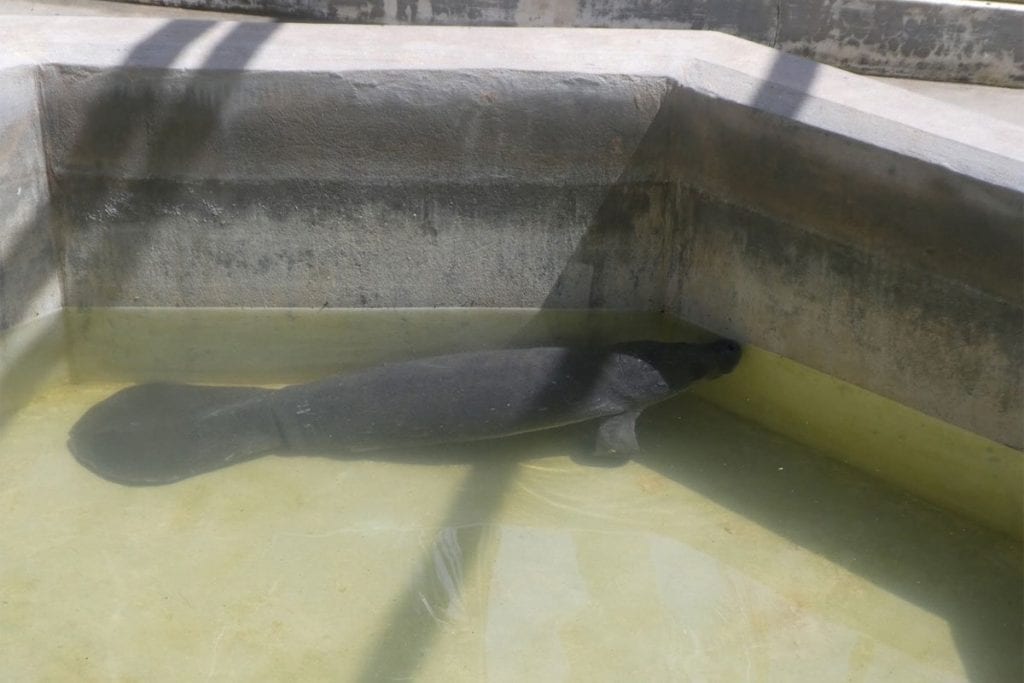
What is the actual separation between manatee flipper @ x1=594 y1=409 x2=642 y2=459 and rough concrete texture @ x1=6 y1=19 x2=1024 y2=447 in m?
0.65

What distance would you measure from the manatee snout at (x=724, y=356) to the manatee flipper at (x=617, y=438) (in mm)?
446

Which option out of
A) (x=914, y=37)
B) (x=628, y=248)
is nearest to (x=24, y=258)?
(x=628, y=248)

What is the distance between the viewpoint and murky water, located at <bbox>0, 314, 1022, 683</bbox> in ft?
11.8

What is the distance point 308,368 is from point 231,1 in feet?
9.72

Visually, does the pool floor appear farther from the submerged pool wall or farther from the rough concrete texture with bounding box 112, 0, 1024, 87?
Result: the rough concrete texture with bounding box 112, 0, 1024, 87

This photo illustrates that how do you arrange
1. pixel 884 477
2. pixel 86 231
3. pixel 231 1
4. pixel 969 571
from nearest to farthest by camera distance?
pixel 969 571
pixel 884 477
pixel 86 231
pixel 231 1

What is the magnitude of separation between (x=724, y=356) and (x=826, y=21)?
2.67m

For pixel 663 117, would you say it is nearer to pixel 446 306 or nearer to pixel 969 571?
pixel 446 306

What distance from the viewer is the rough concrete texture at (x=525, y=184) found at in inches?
166

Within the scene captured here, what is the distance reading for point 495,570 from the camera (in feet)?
13.0

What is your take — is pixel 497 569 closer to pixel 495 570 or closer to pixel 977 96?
pixel 495 570

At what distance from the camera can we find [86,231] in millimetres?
4797

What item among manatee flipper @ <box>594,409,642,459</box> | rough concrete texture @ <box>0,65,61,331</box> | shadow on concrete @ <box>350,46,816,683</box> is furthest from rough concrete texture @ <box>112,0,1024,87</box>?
manatee flipper @ <box>594,409,642,459</box>

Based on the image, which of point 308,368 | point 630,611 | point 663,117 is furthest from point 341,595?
point 663,117
